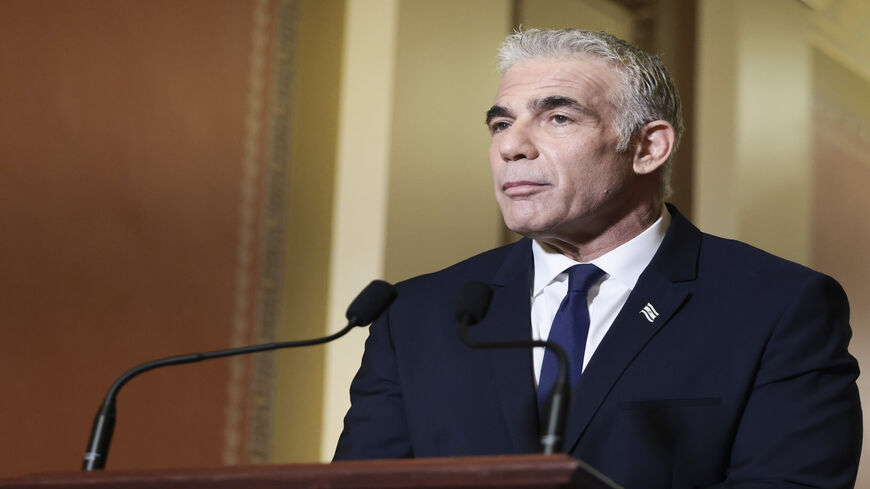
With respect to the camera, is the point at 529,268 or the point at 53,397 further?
the point at 53,397

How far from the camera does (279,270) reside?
3426 millimetres

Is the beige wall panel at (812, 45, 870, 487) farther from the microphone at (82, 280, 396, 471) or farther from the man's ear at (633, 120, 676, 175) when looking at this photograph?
the microphone at (82, 280, 396, 471)

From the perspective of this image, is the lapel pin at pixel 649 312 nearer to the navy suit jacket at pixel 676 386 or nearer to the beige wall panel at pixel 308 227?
the navy suit jacket at pixel 676 386

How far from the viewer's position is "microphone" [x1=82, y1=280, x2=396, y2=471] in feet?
5.09

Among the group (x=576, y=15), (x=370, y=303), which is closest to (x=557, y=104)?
(x=370, y=303)

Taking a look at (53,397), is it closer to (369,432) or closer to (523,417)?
(369,432)

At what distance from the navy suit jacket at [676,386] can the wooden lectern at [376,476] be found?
2.11 feet

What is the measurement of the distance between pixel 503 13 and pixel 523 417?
7.05ft

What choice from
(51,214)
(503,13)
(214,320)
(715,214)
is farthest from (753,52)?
(51,214)

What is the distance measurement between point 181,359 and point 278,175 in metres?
1.86

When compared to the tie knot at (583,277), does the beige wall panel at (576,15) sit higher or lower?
higher


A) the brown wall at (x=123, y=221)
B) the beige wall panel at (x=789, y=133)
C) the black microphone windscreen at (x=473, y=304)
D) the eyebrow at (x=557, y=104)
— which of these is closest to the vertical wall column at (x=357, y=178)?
the brown wall at (x=123, y=221)

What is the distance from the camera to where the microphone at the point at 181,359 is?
1.55 meters

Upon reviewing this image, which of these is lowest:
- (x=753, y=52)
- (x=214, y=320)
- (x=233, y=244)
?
(x=214, y=320)
